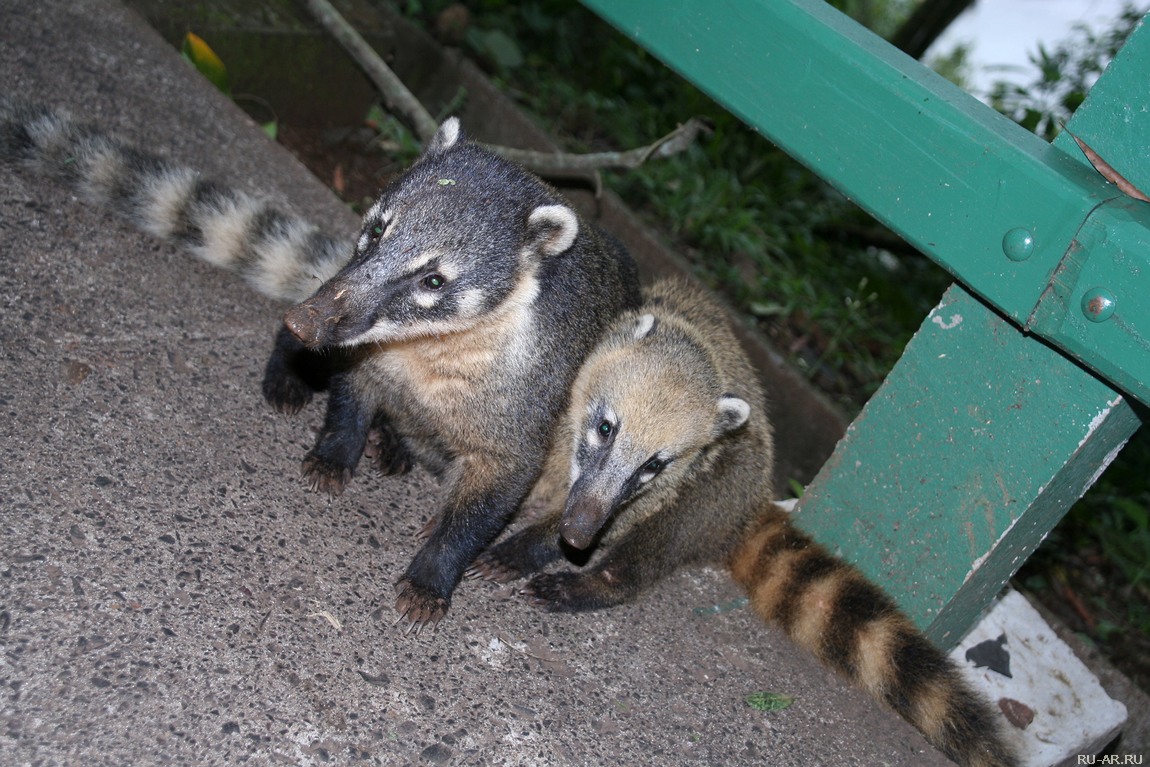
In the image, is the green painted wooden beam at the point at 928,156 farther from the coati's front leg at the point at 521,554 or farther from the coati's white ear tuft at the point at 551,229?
the coati's front leg at the point at 521,554

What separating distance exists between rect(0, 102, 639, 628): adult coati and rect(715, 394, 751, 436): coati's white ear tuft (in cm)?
43

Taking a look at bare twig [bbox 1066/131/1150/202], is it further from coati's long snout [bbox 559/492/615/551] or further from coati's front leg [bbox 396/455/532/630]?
coati's front leg [bbox 396/455/532/630]

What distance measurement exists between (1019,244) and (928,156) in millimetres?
309

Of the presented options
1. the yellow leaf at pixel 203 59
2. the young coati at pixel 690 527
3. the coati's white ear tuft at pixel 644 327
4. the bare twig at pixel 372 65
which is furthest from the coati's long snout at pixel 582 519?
the yellow leaf at pixel 203 59

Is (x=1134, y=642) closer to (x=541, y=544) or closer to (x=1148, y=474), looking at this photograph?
(x=1148, y=474)

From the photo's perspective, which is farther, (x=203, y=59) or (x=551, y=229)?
(x=203, y=59)

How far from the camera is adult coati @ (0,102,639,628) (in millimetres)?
2455

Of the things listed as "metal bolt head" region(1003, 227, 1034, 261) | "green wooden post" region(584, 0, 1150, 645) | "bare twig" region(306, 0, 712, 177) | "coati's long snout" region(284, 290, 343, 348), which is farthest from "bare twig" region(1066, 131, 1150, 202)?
"bare twig" region(306, 0, 712, 177)

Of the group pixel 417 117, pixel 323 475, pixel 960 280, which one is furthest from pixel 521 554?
pixel 417 117

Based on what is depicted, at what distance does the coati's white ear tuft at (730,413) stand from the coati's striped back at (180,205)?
1250mm

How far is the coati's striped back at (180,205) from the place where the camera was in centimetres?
294

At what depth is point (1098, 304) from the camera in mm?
2193

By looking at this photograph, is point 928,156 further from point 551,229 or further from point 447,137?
point 447,137

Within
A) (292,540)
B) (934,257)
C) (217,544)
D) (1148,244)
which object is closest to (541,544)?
(292,540)
